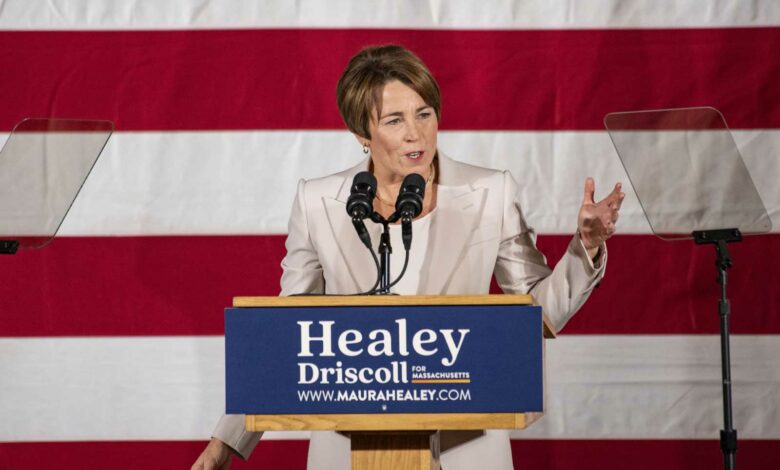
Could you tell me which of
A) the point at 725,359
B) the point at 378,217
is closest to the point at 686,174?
the point at 725,359

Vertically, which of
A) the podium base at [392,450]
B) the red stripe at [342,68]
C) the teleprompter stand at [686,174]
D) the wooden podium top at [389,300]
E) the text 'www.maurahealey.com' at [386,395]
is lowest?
the podium base at [392,450]

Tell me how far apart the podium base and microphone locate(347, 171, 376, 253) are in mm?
278

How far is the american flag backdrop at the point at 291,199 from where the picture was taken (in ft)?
8.00

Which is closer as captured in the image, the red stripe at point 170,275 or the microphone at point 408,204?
the microphone at point 408,204

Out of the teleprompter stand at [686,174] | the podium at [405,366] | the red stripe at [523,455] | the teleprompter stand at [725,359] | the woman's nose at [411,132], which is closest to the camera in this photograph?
the podium at [405,366]

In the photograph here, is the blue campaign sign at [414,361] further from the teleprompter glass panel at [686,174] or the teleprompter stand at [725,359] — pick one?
the teleprompter glass panel at [686,174]

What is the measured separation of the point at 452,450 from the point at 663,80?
4.14ft

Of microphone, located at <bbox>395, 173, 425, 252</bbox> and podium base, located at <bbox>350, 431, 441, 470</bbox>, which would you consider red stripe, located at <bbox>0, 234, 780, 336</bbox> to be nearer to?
microphone, located at <bbox>395, 173, 425, 252</bbox>

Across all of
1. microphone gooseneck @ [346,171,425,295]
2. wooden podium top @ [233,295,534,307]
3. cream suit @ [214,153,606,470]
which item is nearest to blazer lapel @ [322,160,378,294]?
cream suit @ [214,153,606,470]

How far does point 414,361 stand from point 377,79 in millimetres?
845

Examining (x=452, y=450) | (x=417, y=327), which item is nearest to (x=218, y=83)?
(x=452, y=450)

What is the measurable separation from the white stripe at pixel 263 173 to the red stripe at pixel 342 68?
38 millimetres

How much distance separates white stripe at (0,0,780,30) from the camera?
249cm

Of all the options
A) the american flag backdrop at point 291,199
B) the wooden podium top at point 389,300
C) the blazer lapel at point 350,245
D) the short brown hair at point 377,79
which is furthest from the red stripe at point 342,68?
the wooden podium top at point 389,300
